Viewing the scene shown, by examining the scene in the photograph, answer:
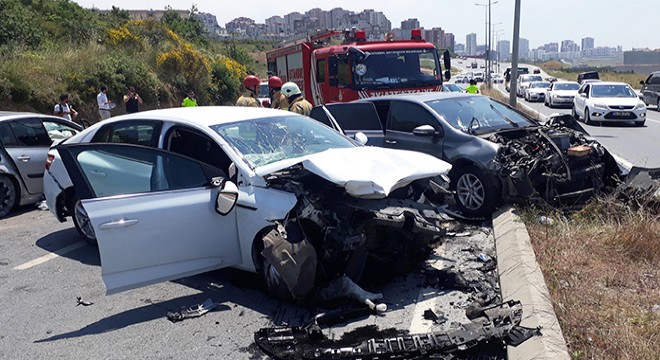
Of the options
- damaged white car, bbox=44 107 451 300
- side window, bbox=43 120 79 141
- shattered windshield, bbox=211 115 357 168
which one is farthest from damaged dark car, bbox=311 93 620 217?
side window, bbox=43 120 79 141

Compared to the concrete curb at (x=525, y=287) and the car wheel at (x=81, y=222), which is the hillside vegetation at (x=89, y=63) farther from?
the concrete curb at (x=525, y=287)

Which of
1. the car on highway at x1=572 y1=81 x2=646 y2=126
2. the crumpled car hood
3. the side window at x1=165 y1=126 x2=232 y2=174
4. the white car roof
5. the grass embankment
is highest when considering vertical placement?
the white car roof

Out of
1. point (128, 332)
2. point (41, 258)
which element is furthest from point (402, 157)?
point (41, 258)

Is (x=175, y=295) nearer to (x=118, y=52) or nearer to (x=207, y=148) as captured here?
(x=207, y=148)

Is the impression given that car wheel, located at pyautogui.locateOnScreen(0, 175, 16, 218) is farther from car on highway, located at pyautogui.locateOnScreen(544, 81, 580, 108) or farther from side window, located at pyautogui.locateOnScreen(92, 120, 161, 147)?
car on highway, located at pyautogui.locateOnScreen(544, 81, 580, 108)

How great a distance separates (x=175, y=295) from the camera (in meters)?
5.32

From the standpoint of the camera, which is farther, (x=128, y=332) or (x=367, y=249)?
(x=367, y=249)

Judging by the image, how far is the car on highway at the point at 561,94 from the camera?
28.6m

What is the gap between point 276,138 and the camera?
18.6 feet

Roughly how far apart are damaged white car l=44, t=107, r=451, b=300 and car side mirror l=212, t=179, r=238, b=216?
10 mm

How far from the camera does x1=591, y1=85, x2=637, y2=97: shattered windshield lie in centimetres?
2023

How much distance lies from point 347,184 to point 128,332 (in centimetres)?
208

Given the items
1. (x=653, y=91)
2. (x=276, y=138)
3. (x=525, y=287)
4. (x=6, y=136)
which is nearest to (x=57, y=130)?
(x=6, y=136)

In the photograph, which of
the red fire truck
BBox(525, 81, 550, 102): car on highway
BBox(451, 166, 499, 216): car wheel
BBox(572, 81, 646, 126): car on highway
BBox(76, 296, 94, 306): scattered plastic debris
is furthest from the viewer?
BBox(525, 81, 550, 102): car on highway
